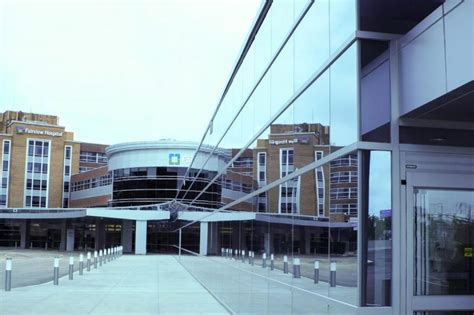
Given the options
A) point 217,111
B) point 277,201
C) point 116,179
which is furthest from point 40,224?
point 277,201

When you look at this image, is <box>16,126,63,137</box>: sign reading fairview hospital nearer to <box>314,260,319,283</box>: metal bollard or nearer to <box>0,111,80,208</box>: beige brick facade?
<box>0,111,80,208</box>: beige brick facade

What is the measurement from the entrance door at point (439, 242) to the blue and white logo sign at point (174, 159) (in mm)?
65879

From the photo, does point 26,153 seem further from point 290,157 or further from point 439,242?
point 439,242

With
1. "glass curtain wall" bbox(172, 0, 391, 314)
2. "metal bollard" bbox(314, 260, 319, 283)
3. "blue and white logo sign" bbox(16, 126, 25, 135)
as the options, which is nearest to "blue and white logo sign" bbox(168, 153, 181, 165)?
"blue and white logo sign" bbox(16, 126, 25, 135)

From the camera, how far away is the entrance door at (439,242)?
16.4ft

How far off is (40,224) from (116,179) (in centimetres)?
1661

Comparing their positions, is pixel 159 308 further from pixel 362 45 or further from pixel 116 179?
pixel 116 179

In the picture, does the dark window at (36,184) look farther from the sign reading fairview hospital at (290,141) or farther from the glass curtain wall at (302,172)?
the sign reading fairview hospital at (290,141)

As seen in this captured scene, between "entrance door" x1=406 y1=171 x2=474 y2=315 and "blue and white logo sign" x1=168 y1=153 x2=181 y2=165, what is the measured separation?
65879 millimetres

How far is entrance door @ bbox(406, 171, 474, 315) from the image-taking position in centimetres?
501

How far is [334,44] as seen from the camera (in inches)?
228

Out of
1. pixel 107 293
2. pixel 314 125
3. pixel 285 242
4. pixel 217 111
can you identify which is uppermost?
pixel 217 111

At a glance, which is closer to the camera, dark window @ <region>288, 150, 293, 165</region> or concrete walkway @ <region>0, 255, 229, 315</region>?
dark window @ <region>288, 150, 293, 165</region>

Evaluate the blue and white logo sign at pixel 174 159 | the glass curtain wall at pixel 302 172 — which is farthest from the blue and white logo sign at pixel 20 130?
the glass curtain wall at pixel 302 172
